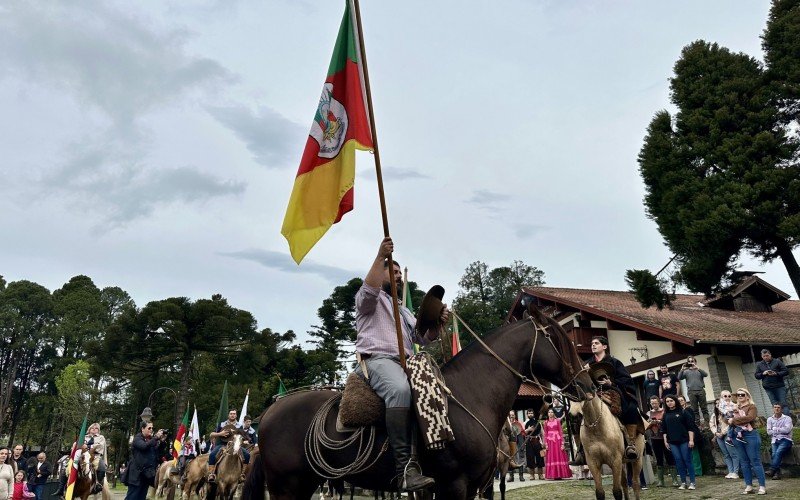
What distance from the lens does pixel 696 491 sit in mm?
11195

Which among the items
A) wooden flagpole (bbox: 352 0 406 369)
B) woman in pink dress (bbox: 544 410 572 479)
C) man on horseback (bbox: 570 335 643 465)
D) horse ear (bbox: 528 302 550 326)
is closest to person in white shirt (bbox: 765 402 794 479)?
man on horseback (bbox: 570 335 643 465)

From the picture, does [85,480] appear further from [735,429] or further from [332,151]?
[735,429]

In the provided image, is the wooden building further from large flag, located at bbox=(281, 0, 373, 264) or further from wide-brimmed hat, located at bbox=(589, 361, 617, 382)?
large flag, located at bbox=(281, 0, 373, 264)

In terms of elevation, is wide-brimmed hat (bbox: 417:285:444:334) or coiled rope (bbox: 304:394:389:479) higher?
wide-brimmed hat (bbox: 417:285:444:334)

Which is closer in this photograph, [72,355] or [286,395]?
[286,395]

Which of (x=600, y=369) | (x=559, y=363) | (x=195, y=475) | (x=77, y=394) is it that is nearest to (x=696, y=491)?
(x=600, y=369)

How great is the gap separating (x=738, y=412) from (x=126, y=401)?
62.8 meters

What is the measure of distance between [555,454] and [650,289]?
882cm

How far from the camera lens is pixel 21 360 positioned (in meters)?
72.2

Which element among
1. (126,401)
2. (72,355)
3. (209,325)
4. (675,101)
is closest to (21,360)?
(72,355)

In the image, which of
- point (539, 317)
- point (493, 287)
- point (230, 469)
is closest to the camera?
point (539, 317)

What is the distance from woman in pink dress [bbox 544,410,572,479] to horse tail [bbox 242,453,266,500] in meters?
15.5

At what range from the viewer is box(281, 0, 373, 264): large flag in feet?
18.7

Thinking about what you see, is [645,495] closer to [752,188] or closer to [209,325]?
[752,188]
